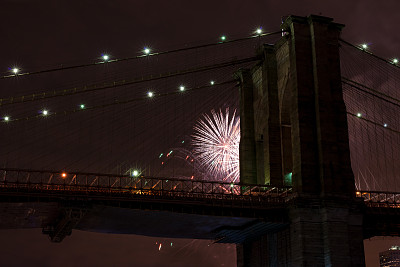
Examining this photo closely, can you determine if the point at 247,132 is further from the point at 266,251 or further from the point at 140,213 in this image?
the point at 140,213

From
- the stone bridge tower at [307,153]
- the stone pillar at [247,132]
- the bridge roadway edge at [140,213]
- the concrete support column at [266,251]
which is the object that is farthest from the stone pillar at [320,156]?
the stone pillar at [247,132]

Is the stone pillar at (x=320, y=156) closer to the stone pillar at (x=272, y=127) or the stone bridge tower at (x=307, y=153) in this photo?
the stone bridge tower at (x=307, y=153)

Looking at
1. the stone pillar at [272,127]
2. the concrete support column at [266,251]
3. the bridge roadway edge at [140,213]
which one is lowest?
the concrete support column at [266,251]

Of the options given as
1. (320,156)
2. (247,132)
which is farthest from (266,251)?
(247,132)

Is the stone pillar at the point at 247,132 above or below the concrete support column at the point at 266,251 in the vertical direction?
above


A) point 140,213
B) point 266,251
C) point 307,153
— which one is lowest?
point 266,251

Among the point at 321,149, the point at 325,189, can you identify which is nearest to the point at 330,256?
the point at 325,189

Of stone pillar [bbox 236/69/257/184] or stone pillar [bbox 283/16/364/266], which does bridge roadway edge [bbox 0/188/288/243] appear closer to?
stone pillar [bbox 283/16/364/266]

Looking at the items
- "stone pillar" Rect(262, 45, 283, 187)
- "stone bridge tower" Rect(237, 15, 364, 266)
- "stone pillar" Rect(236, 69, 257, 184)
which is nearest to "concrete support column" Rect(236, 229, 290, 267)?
"stone bridge tower" Rect(237, 15, 364, 266)
